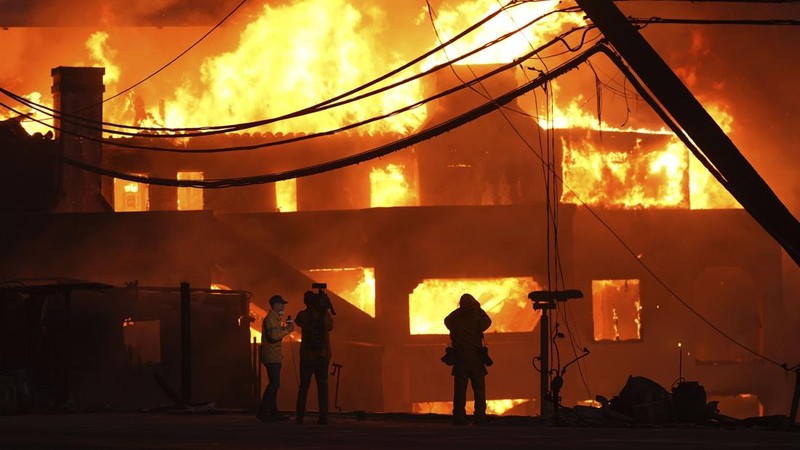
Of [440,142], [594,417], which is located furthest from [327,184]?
[594,417]

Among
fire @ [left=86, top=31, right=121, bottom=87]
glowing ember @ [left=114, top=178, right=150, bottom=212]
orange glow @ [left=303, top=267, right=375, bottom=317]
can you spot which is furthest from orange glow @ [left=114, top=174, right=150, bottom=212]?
orange glow @ [left=303, top=267, right=375, bottom=317]

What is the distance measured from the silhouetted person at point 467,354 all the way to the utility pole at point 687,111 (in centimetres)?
381

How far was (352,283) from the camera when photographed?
42.6m

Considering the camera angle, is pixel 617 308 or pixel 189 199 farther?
pixel 189 199

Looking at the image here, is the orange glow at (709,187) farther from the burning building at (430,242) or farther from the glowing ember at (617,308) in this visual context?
the glowing ember at (617,308)

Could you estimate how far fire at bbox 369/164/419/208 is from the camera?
47438 millimetres

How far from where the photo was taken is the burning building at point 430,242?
37.1 metres

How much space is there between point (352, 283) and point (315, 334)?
2327 centimetres

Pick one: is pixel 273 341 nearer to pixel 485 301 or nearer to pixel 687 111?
pixel 687 111

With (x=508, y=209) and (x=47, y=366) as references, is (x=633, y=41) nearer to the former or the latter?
(x=47, y=366)

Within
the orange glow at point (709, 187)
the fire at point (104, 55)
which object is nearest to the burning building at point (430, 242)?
the orange glow at point (709, 187)

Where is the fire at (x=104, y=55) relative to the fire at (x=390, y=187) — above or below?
above

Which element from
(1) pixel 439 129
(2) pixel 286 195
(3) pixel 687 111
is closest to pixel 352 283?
(2) pixel 286 195

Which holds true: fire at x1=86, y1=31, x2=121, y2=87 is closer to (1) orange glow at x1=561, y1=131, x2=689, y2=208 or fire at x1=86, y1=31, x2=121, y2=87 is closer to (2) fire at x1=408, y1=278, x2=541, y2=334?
(1) orange glow at x1=561, y1=131, x2=689, y2=208
